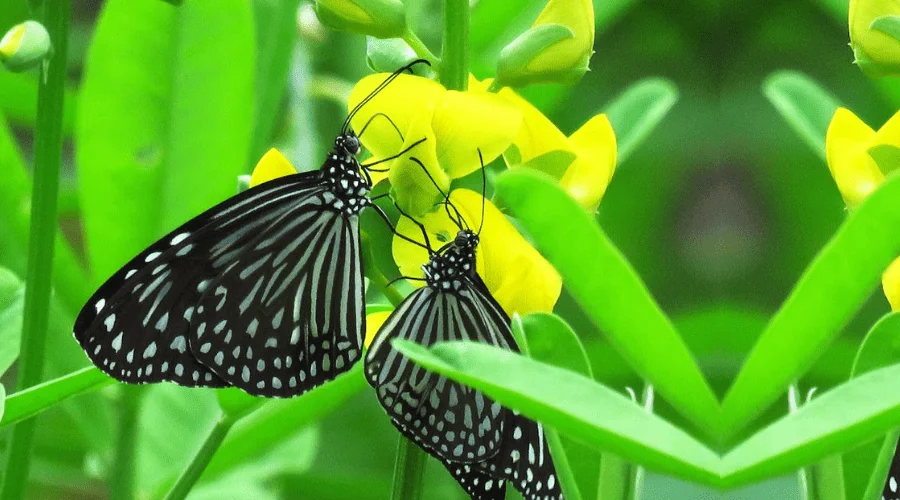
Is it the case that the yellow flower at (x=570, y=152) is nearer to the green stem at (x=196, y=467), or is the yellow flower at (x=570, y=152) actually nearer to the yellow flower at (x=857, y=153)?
the yellow flower at (x=857, y=153)

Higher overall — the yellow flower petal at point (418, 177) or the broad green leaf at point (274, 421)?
the yellow flower petal at point (418, 177)

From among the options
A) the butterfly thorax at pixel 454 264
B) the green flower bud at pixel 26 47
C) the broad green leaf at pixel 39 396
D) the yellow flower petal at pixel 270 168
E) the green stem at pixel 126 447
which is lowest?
the green stem at pixel 126 447

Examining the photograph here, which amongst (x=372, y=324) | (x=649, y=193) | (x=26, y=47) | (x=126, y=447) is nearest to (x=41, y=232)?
(x=26, y=47)

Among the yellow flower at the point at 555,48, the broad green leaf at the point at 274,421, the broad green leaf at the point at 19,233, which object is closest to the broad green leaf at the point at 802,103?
the yellow flower at the point at 555,48

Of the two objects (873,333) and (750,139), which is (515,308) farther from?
(750,139)

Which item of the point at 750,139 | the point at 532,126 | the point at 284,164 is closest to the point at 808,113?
the point at 532,126

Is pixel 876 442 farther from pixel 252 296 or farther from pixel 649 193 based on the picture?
pixel 649 193
